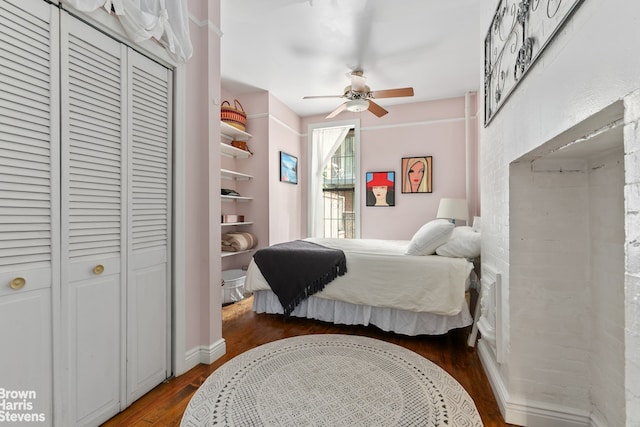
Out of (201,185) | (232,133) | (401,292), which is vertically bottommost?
(401,292)

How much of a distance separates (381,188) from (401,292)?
253cm

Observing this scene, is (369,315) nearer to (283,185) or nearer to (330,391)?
(330,391)

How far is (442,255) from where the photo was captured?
250 cm

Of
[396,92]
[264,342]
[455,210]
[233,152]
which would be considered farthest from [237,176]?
[455,210]

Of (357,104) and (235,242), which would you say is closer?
(357,104)

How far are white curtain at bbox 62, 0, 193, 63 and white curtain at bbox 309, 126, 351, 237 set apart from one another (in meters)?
3.27

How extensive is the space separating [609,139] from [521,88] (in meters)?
0.45

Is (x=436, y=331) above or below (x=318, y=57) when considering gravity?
below

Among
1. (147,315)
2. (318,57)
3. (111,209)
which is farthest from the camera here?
(318,57)

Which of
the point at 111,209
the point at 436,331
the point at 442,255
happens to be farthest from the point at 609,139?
the point at 111,209

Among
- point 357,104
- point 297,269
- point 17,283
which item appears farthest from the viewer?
point 357,104

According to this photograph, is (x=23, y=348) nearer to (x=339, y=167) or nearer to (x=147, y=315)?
(x=147, y=315)

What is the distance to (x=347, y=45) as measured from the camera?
9.84ft

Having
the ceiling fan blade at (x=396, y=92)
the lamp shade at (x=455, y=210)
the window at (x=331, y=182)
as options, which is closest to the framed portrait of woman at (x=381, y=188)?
the window at (x=331, y=182)
